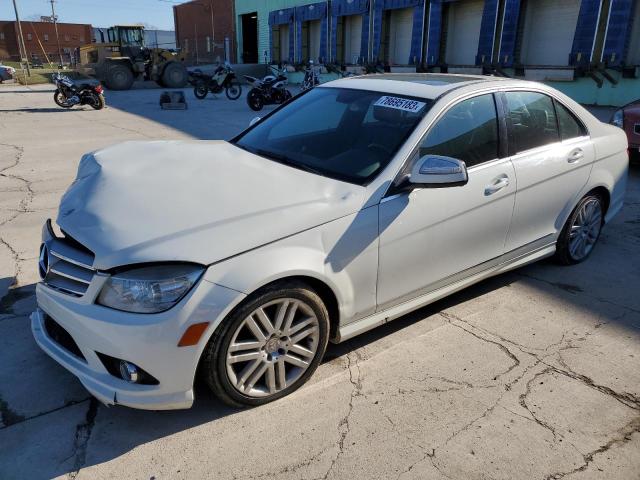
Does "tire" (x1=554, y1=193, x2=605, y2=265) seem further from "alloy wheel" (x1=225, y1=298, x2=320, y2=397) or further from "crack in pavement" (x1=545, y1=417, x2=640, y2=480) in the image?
"alloy wheel" (x1=225, y1=298, x2=320, y2=397)

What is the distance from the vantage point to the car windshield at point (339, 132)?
303 cm

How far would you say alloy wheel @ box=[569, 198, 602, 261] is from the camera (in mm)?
4355

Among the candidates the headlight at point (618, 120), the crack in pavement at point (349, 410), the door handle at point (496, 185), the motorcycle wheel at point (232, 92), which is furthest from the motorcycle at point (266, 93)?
the crack in pavement at point (349, 410)

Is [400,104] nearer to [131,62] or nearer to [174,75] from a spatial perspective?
[174,75]

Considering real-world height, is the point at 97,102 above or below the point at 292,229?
below

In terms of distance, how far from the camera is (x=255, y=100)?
1588 cm

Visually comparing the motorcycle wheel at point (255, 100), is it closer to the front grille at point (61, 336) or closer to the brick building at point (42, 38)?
the front grille at point (61, 336)

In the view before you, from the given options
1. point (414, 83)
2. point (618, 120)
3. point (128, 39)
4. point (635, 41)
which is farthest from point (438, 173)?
point (128, 39)

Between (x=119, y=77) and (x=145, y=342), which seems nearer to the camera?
(x=145, y=342)

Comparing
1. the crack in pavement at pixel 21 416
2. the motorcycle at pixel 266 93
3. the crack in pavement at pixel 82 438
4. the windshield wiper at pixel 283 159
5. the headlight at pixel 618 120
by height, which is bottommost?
the crack in pavement at pixel 82 438

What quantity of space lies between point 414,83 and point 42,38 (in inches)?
2971

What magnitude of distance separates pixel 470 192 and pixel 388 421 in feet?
4.94

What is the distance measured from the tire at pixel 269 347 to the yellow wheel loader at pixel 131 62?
23.6 meters

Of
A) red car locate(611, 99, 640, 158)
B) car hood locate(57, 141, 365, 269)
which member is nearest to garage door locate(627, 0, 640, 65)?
red car locate(611, 99, 640, 158)
